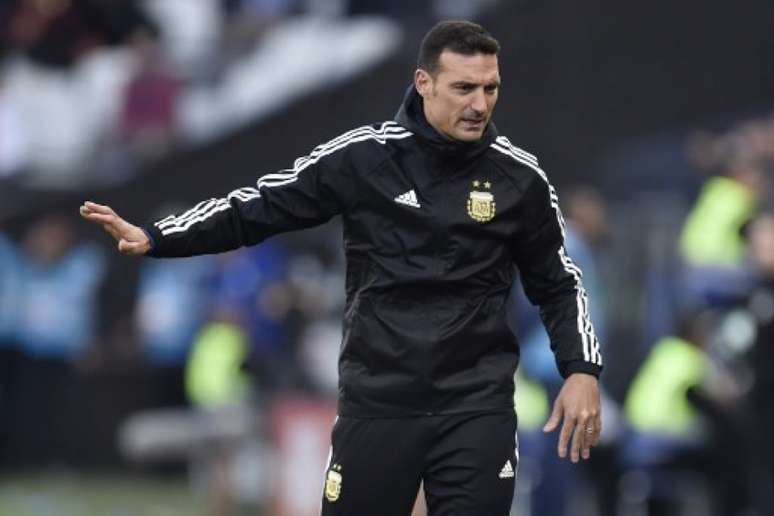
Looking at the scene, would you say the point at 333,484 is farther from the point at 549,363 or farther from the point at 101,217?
the point at 549,363

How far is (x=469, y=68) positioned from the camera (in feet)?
19.5

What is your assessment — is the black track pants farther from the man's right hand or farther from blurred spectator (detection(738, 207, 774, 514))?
blurred spectator (detection(738, 207, 774, 514))

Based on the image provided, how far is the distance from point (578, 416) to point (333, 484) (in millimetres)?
809

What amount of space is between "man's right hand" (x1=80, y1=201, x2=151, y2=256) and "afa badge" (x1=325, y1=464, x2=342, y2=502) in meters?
0.92

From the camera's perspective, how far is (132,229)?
19.4ft

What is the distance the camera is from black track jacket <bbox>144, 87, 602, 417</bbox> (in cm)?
599

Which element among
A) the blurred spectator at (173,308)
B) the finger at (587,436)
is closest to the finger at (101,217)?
the finger at (587,436)

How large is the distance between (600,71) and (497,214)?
985cm

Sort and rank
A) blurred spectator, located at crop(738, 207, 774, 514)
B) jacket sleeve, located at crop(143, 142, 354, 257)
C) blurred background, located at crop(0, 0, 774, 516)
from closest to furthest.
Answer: jacket sleeve, located at crop(143, 142, 354, 257)
blurred spectator, located at crop(738, 207, 774, 514)
blurred background, located at crop(0, 0, 774, 516)

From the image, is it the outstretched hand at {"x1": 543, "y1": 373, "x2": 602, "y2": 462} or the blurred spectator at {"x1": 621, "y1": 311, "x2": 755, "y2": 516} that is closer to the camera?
the outstretched hand at {"x1": 543, "y1": 373, "x2": 602, "y2": 462}

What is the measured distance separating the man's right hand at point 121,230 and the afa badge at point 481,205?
102 centimetres

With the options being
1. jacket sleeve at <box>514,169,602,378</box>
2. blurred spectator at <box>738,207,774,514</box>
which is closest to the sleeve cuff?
jacket sleeve at <box>514,169,602,378</box>

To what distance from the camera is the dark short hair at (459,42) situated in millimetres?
5961

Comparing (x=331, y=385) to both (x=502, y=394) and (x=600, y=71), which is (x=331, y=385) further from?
(x=502, y=394)
